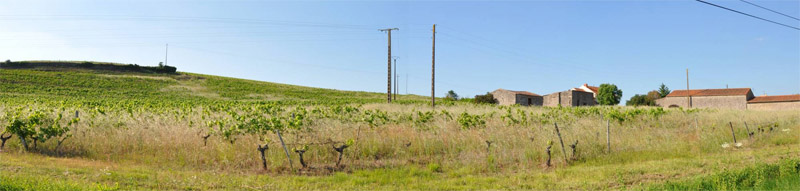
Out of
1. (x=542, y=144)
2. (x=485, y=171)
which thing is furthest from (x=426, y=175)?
(x=542, y=144)

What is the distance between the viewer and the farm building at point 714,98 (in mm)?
57938

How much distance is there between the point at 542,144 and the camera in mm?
12461

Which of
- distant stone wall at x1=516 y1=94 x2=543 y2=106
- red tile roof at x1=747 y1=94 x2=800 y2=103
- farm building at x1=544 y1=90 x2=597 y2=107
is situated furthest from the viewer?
farm building at x1=544 y1=90 x2=597 y2=107

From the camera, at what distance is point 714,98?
59812 mm

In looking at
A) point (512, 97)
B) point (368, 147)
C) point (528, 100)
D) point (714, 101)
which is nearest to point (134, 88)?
point (512, 97)

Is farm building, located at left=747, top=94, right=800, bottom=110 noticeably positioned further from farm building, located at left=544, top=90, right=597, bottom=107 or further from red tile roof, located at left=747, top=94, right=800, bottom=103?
farm building, located at left=544, top=90, right=597, bottom=107

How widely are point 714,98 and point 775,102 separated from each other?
6.16 m

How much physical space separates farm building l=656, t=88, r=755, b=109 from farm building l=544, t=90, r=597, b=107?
36.1 ft

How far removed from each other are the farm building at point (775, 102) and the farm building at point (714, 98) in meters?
0.90

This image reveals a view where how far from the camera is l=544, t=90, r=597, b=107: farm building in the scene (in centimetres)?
5988

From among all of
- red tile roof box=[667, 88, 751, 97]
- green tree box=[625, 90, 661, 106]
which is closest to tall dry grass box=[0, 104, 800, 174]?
red tile roof box=[667, 88, 751, 97]

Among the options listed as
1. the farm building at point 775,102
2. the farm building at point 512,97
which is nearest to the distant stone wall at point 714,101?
the farm building at point 775,102

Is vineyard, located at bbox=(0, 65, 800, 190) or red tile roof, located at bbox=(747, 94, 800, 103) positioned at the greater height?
red tile roof, located at bbox=(747, 94, 800, 103)

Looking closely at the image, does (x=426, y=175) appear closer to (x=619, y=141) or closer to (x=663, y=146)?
(x=619, y=141)
